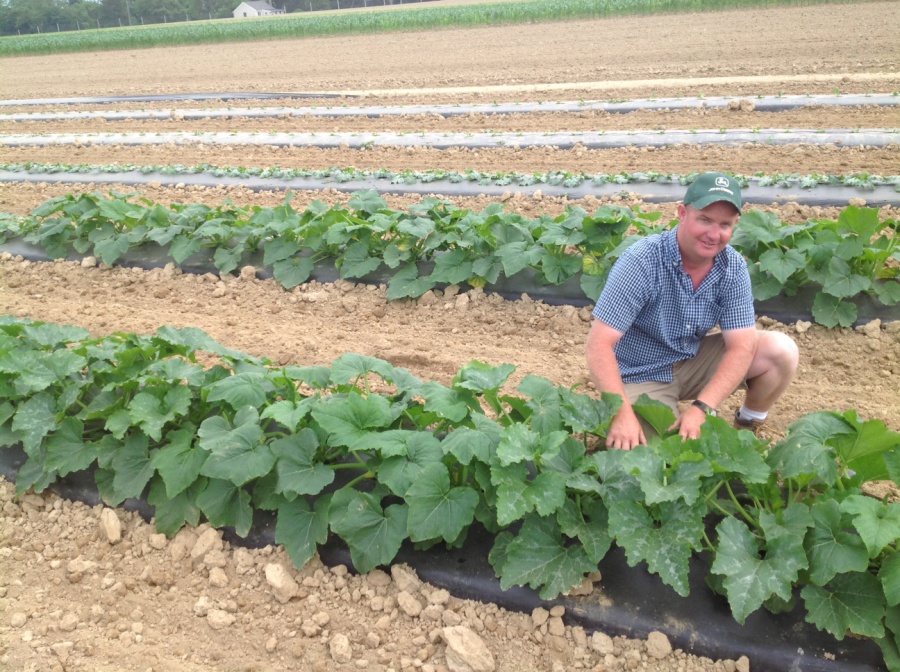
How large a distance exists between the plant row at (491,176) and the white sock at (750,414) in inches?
147

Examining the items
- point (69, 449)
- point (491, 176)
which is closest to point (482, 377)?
point (69, 449)

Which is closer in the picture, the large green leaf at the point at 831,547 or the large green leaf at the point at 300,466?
the large green leaf at the point at 831,547

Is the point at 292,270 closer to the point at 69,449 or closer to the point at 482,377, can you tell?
the point at 69,449

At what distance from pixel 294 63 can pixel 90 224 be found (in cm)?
1769

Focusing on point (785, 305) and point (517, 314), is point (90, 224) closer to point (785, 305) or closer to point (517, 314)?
point (517, 314)

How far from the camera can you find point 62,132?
14062 millimetres

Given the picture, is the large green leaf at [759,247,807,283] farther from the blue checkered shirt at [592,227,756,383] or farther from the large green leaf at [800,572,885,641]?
the large green leaf at [800,572,885,641]

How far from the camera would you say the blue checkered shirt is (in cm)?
334

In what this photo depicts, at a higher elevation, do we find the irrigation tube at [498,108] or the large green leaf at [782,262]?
the irrigation tube at [498,108]

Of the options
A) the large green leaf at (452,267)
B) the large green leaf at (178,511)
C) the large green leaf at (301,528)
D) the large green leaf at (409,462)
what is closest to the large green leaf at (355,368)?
the large green leaf at (409,462)

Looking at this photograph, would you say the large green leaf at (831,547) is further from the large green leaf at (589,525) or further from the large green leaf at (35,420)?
the large green leaf at (35,420)

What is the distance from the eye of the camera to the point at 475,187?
25.8 ft

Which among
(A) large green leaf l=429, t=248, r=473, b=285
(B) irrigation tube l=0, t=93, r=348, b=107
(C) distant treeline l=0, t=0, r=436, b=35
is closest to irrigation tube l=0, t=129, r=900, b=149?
(B) irrigation tube l=0, t=93, r=348, b=107

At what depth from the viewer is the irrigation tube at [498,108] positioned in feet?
34.6
